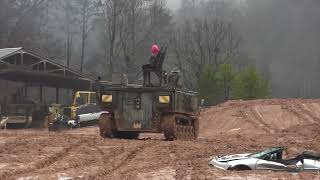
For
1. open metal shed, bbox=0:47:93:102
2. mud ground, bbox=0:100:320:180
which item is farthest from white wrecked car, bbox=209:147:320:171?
open metal shed, bbox=0:47:93:102

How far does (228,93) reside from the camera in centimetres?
5228

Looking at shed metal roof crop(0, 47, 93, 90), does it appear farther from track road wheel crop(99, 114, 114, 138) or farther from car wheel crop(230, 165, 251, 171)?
car wheel crop(230, 165, 251, 171)

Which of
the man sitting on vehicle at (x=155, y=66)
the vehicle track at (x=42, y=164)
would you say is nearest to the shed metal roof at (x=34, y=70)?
the man sitting on vehicle at (x=155, y=66)

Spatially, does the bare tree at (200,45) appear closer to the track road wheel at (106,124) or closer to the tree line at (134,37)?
the tree line at (134,37)

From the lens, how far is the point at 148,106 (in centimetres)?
1670

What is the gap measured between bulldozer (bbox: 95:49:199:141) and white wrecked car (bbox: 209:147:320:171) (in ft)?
19.4

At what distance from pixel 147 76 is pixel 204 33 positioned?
38.8m

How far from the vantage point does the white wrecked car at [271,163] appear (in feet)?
33.7

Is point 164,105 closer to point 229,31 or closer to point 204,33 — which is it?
point 229,31

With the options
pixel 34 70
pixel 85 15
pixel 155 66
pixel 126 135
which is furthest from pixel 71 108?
pixel 85 15

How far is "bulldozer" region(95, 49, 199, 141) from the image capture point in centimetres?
1647

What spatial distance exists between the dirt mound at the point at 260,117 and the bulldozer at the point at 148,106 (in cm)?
923

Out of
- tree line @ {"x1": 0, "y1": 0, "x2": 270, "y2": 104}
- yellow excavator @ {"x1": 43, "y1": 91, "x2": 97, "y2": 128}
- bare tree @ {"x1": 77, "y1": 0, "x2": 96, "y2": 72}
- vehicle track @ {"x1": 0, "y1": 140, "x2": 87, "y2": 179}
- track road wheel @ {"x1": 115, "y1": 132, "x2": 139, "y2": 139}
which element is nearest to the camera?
vehicle track @ {"x1": 0, "y1": 140, "x2": 87, "y2": 179}

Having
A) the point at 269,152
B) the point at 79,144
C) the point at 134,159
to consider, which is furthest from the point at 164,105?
the point at 269,152
